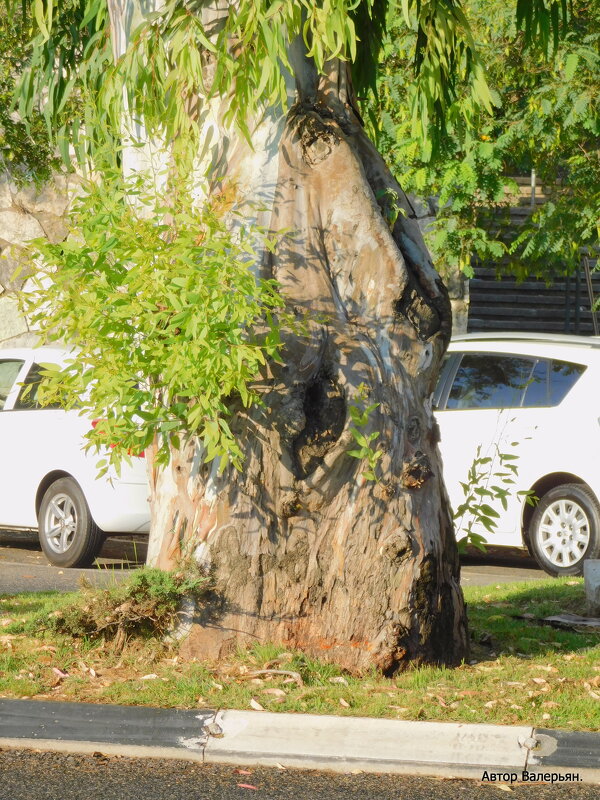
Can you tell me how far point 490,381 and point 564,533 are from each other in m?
1.60

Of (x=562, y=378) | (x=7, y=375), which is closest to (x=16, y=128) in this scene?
(x=7, y=375)

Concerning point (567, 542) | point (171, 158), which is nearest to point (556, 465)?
point (567, 542)

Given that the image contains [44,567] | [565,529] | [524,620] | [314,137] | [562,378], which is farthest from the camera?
[44,567]

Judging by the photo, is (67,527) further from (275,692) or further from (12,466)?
(275,692)

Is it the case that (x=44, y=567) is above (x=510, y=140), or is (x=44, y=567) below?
below

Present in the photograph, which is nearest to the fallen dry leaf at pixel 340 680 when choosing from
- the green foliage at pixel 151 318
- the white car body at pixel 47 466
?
the green foliage at pixel 151 318

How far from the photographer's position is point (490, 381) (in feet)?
35.2

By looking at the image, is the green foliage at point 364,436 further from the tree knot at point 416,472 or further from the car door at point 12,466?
the car door at point 12,466

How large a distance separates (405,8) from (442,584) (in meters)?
2.78

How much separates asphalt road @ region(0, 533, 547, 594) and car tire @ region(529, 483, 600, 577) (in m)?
0.32

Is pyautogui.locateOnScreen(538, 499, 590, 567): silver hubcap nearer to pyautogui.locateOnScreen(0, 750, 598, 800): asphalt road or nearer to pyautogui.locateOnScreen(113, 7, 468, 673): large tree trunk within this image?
pyautogui.locateOnScreen(113, 7, 468, 673): large tree trunk

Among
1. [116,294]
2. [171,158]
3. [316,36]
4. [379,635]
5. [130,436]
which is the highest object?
[316,36]

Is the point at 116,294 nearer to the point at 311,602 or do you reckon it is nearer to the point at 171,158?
the point at 171,158

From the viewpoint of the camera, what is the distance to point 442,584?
5848mm
